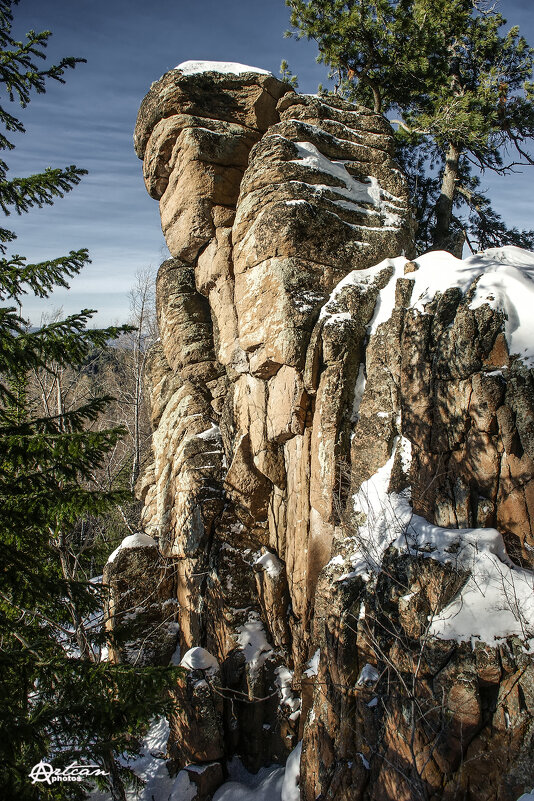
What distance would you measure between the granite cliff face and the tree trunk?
2.93 metres

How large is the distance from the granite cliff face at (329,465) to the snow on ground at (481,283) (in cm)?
5

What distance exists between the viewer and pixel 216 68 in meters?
13.0

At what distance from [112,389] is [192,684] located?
1945 centimetres

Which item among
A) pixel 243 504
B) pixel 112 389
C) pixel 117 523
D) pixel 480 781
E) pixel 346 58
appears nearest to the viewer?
pixel 480 781

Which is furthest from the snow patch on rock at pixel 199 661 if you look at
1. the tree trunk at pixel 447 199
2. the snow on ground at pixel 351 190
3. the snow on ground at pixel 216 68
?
the snow on ground at pixel 216 68

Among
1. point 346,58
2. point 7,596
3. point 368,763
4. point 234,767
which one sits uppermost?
point 346,58

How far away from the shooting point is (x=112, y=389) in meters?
26.5

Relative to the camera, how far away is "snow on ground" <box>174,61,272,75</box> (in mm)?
12711

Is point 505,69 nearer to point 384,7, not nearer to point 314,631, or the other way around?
point 384,7

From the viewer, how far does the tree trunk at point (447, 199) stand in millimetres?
14000

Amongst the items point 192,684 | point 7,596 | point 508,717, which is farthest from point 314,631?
point 7,596

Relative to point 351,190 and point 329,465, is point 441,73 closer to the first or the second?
point 351,190

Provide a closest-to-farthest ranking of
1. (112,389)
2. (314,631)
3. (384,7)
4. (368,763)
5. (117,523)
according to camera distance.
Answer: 1. (368,763)
2. (314,631)
3. (384,7)
4. (117,523)
5. (112,389)

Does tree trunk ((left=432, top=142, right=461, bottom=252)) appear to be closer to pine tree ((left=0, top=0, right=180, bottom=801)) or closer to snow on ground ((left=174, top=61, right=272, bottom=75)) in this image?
snow on ground ((left=174, top=61, right=272, bottom=75))
